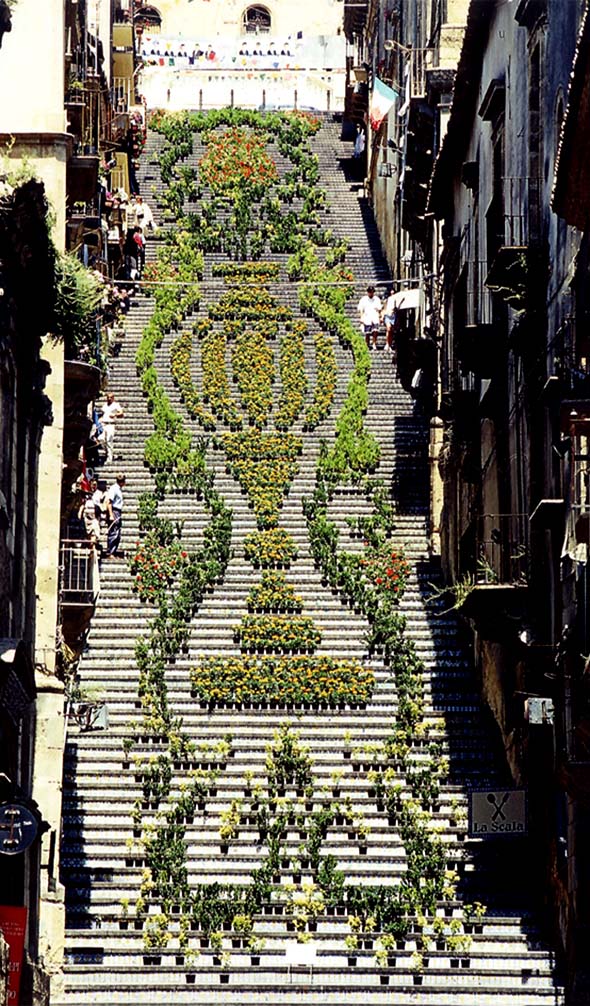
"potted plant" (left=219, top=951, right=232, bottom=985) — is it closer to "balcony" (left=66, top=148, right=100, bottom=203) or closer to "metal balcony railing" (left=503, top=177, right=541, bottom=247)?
"metal balcony railing" (left=503, top=177, right=541, bottom=247)

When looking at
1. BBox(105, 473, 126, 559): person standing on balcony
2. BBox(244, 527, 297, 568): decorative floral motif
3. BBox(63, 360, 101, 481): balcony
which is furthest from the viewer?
BBox(244, 527, 297, 568): decorative floral motif

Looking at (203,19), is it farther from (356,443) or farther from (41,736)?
(41,736)

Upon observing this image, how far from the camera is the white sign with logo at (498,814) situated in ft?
100

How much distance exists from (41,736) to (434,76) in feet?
58.1

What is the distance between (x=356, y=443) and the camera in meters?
43.2

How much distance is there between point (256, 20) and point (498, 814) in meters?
60.0

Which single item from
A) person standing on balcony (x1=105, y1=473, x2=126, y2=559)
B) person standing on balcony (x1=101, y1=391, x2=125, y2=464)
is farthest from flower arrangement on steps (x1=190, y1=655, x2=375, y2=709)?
person standing on balcony (x1=101, y1=391, x2=125, y2=464)

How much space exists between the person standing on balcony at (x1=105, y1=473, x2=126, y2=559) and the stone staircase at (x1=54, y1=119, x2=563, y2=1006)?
362 millimetres

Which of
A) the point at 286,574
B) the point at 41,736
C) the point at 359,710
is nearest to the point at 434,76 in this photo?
the point at 286,574

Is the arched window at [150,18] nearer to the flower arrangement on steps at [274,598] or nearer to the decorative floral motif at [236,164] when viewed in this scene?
the decorative floral motif at [236,164]

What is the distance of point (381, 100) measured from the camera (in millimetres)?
51438

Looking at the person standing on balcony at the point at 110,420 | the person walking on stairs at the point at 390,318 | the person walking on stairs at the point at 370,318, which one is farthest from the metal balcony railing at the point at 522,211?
the person walking on stairs at the point at 370,318

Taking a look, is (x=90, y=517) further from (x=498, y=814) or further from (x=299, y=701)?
(x=498, y=814)

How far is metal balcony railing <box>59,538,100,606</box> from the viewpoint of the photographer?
31.3 m
